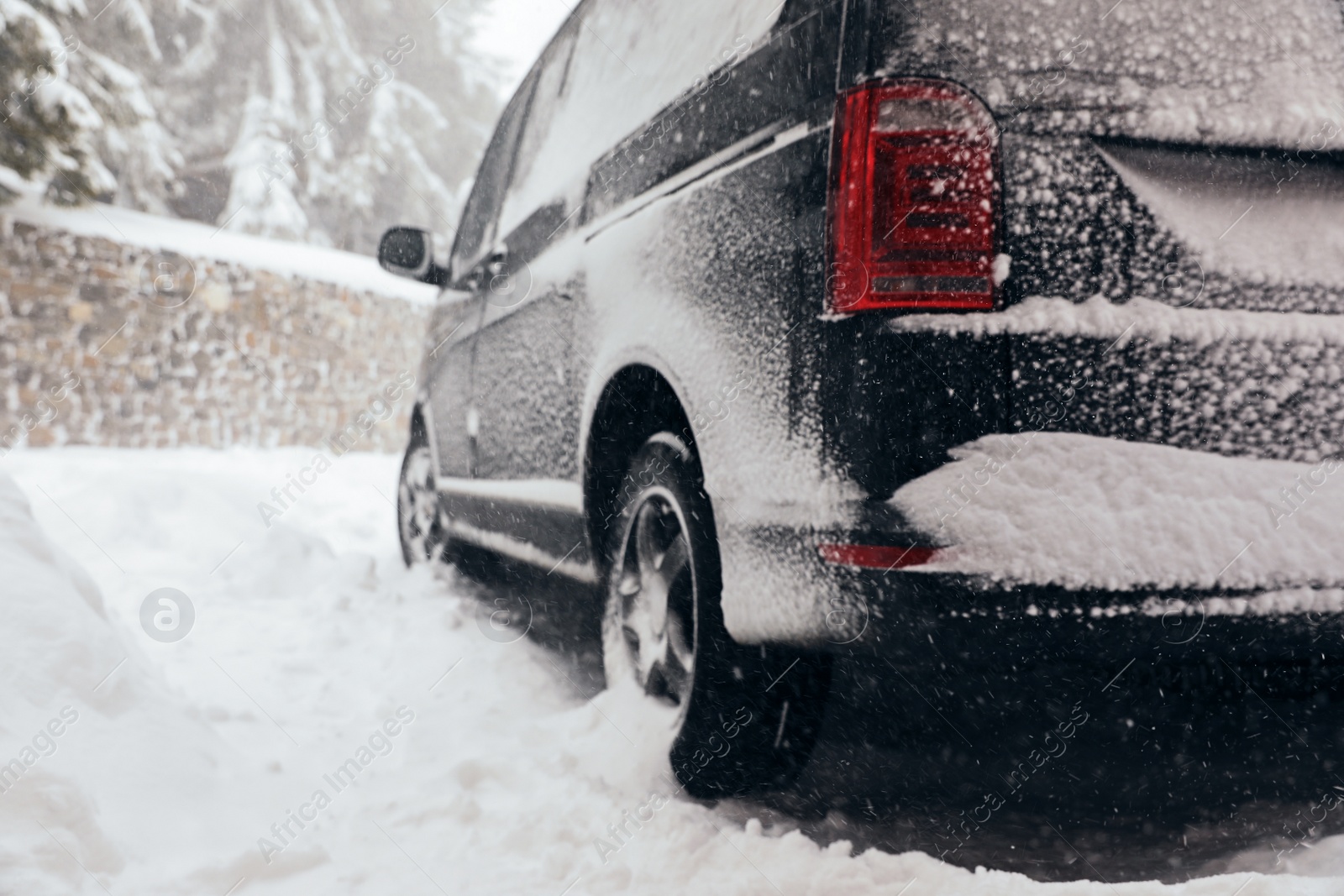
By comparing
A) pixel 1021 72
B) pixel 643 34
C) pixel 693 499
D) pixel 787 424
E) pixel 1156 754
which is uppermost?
pixel 643 34

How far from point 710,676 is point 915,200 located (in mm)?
1073

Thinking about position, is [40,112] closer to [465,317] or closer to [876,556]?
[465,317]

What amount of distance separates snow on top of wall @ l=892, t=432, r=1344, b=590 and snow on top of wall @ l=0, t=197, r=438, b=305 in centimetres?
858

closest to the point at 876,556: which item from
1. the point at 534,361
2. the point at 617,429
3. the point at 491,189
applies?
the point at 617,429

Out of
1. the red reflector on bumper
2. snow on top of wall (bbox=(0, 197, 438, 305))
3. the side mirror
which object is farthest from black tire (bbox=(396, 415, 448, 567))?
snow on top of wall (bbox=(0, 197, 438, 305))

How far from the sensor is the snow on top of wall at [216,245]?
8.57 m

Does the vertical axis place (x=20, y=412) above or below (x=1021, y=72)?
below

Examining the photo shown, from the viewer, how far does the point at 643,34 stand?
8.57ft

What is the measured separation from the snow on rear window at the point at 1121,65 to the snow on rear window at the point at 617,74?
41 centimetres

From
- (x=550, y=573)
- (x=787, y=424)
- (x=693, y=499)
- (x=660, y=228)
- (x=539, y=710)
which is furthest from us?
(x=550, y=573)

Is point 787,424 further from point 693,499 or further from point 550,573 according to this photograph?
point 550,573

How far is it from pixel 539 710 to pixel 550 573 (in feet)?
1.64

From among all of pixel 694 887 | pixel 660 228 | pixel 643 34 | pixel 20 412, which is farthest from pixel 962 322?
pixel 20 412

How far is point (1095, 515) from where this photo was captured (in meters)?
1.51
